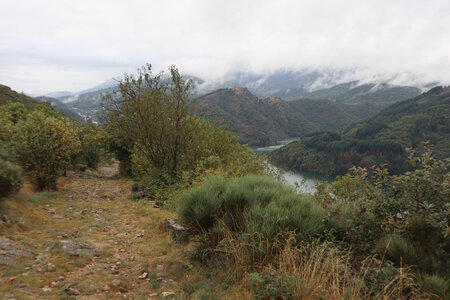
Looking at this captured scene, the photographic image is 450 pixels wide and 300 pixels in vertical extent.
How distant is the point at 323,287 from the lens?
3.15 meters

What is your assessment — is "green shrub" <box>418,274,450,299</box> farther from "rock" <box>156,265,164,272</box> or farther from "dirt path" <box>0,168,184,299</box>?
"rock" <box>156,265,164,272</box>

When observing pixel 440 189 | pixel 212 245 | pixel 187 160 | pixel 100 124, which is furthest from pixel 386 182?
pixel 100 124

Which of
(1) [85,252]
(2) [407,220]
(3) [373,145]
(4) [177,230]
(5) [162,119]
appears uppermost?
(5) [162,119]

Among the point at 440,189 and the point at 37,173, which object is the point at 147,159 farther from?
the point at 440,189

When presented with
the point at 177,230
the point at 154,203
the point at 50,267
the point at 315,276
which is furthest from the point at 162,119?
the point at 315,276

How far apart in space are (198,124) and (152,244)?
29.1ft

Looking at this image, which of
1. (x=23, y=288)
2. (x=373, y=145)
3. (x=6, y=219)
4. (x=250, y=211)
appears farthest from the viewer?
(x=373, y=145)

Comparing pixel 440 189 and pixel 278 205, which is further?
pixel 278 205

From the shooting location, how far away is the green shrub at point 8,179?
7.75 meters

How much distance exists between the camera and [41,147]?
1112 centimetres

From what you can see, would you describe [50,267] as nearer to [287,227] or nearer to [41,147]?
[287,227]

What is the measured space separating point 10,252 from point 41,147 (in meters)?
8.03

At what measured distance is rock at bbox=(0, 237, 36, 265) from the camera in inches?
182

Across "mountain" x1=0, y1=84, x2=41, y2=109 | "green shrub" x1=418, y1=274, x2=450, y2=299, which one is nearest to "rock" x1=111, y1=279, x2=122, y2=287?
"green shrub" x1=418, y1=274, x2=450, y2=299
